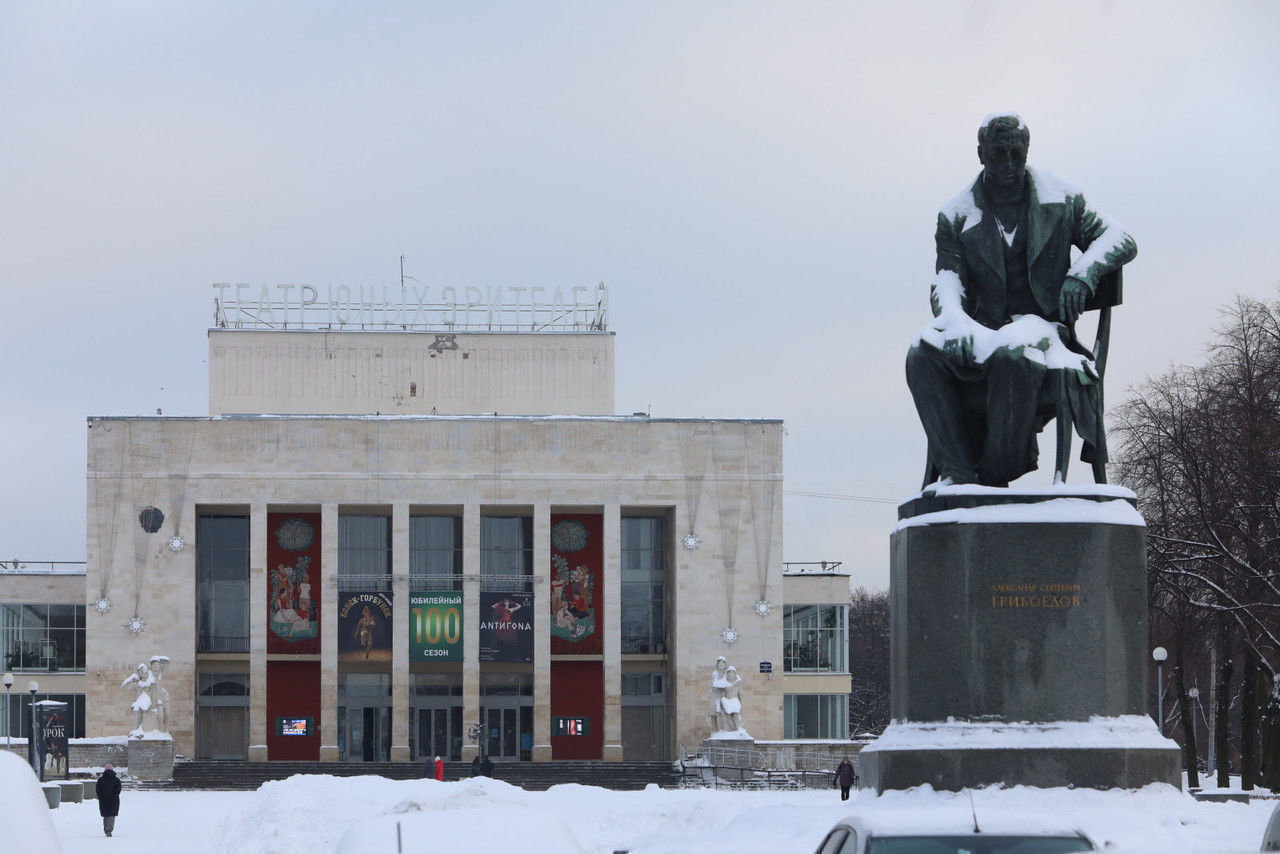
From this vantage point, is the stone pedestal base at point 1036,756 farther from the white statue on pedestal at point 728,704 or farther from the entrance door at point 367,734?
the entrance door at point 367,734

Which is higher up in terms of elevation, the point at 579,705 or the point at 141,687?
the point at 141,687

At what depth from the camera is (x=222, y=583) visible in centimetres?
6825

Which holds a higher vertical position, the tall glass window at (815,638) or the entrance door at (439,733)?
the tall glass window at (815,638)

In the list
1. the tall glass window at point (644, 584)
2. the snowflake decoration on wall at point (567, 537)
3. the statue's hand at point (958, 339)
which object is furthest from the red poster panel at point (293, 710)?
the statue's hand at point (958, 339)

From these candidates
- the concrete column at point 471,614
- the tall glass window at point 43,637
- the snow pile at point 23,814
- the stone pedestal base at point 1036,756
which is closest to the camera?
the snow pile at point 23,814

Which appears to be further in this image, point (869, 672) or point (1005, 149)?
point (869, 672)

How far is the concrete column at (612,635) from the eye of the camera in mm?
66125

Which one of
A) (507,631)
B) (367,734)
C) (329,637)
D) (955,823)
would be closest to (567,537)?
(507,631)

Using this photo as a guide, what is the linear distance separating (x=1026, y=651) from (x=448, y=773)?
47.9 meters

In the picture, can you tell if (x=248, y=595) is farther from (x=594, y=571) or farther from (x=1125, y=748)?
(x=1125, y=748)

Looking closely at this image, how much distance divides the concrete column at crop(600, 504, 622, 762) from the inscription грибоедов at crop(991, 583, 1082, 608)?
53.1 metres

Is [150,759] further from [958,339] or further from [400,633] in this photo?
[958,339]

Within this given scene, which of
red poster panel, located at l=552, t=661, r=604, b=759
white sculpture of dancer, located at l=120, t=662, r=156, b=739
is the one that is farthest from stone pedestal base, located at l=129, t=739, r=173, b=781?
red poster panel, located at l=552, t=661, r=604, b=759

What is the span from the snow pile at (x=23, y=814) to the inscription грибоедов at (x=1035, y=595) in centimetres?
895
